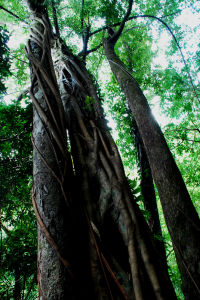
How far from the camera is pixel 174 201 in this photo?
5.11 feet

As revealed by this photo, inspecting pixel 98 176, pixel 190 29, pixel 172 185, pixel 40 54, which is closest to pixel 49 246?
pixel 98 176

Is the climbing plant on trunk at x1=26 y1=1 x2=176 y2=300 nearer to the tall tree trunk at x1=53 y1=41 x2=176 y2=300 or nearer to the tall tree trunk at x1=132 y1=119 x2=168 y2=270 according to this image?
the tall tree trunk at x1=53 y1=41 x2=176 y2=300

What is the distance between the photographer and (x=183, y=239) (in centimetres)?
137

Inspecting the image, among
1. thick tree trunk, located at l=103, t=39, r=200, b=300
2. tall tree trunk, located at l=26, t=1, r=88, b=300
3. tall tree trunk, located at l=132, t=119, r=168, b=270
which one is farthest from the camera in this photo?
tall tree trunk, located at l=132, t=119, r=168, b=270

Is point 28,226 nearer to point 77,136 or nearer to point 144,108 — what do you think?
point 77,136

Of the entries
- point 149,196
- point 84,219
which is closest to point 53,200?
point 84,219

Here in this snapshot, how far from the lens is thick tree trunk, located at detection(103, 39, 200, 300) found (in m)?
1.25

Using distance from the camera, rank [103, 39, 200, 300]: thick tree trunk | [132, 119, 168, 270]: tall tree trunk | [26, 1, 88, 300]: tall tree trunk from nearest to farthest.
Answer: [26, 1, 88, 300]: tall tree trunk → [103, 39, 200, 300]: thick tree trunk → [132, 119, 168, 270]: tall tree trunk

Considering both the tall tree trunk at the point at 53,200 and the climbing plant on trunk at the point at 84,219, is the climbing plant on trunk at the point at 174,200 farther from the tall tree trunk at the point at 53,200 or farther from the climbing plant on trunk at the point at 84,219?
the tall tree trunk at the point at 53,200

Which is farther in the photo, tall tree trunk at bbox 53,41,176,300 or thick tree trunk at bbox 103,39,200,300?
thick tree trunk at bbox 103,39,200,300

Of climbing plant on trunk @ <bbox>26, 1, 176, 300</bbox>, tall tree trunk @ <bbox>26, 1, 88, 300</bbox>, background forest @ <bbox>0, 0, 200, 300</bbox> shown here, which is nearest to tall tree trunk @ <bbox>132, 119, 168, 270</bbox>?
background forest @ <bbox>0, 0, 200, 300</bbox>

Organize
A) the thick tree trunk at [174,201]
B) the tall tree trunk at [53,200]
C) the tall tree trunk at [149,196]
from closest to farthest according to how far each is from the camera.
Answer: the tall tree trunk at [53,200]
the thick tree trunk at [174,201]
the tall tree trunk at [149,196]

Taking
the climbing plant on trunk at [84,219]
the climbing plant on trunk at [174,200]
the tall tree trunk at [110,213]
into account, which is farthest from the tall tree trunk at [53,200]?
the climbing plant on trunk at [174,200]

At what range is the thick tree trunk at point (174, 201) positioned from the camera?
1.25 m
